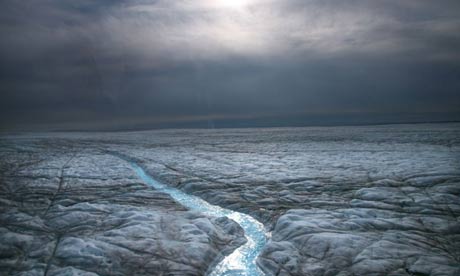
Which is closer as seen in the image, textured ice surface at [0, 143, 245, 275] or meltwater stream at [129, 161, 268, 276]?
textured ice surface at [0, 143, 245, 275]

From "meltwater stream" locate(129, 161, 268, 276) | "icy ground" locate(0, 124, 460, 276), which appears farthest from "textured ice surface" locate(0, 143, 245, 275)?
"meltwater stream" locate(129, 161, 268, 276)

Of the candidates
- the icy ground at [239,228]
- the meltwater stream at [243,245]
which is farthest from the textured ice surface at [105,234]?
the meltwater stream at [243,245]

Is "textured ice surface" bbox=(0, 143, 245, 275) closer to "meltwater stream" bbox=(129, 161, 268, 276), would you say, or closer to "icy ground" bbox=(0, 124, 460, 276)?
"icy ground" bbox=(0, 124, 460, 276)

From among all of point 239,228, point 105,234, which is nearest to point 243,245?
point 239,228

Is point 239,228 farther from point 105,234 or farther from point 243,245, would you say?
point 105,234

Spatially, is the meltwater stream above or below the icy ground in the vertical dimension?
below

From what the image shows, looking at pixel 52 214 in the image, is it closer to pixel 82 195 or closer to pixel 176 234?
pixel 82 195

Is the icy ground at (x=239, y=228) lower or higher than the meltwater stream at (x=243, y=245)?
higher

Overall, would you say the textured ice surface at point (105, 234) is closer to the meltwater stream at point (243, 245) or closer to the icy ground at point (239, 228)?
the icy ground at point (239, 228)
